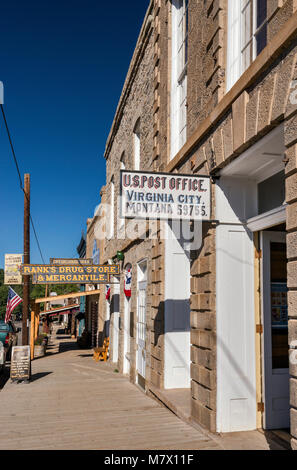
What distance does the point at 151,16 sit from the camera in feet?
32.1

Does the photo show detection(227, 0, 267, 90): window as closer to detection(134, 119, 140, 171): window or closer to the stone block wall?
the stone block wall

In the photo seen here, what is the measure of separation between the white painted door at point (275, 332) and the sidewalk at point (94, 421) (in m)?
0.40

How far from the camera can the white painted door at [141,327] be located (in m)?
9.86

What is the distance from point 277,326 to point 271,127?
2588 millimetres

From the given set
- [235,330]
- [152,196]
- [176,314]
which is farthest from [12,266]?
[235,330]

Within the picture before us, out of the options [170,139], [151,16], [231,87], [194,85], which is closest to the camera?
[231,87]

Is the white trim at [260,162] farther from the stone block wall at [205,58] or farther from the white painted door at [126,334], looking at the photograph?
the white painted door at [126,334]

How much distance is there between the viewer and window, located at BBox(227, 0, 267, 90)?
505cm

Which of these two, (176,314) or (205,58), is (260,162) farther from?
(176,314)

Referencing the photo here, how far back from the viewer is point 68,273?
12555 millimetres

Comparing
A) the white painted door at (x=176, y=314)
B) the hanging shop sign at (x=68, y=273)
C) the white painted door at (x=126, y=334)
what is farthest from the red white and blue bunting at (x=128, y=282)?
the white painted door at (x=176, y=314)
